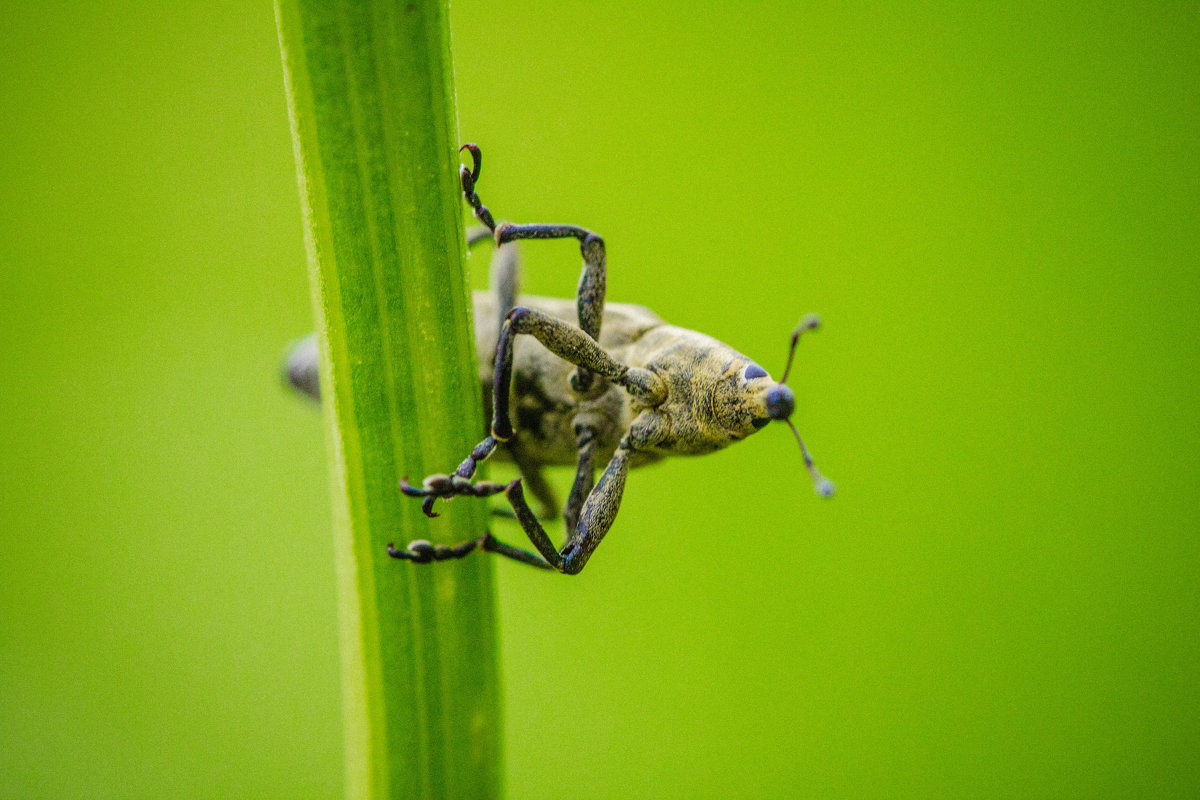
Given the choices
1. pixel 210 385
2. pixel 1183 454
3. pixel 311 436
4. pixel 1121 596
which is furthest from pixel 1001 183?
pixel 210 385

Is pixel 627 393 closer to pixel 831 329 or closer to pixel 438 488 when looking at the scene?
pixel 438 488

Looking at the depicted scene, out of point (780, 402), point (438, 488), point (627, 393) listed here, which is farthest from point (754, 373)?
point (438, 488)

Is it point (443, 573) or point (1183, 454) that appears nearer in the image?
point (443, 573)

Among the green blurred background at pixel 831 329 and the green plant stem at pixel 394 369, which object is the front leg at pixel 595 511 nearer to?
the green plant stem at pixel 394 369

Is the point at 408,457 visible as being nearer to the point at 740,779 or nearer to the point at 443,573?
the point at 443,573

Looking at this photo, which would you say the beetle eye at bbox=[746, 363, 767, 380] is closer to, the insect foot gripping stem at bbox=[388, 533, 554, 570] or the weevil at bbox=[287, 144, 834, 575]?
the weevil at bbox=[287, 144, 834, 575]

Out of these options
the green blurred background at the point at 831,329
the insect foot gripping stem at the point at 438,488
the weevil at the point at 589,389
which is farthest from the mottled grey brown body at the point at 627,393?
the insect foot gripping stem at the point at 438,488
